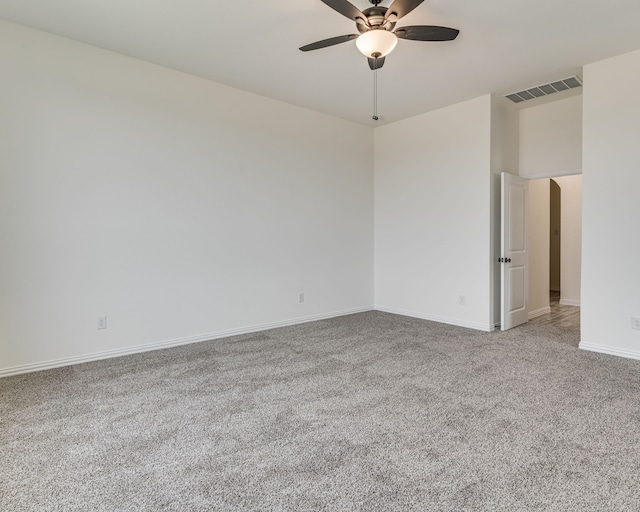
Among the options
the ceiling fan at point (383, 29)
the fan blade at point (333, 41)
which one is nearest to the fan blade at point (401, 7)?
the ceiling fan at point (383, 29)

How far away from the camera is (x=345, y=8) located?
231cm

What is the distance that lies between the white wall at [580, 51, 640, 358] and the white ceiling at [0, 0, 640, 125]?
30 centimetres

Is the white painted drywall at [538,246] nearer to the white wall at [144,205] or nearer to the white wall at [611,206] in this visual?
the white wall at [611,206]

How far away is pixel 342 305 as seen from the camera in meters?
5.54

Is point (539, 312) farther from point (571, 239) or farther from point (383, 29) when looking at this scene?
point (383, 29)

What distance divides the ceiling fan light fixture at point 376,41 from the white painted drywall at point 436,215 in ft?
8.33

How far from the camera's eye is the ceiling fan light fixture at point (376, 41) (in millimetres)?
2471

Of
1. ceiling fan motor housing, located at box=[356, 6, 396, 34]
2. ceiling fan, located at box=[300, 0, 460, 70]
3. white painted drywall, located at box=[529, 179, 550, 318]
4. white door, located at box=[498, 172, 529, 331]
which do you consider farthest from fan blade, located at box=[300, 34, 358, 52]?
white painted drywall, located at box=[529, 179, 550, 318]

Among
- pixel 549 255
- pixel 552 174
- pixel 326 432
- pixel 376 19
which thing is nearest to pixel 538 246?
pixel 549 255

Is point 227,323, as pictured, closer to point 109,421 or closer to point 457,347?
point 109,421

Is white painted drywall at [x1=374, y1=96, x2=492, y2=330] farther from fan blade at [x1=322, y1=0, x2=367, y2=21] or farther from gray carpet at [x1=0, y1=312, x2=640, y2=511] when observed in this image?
fan blade at [x1=322, y1=0, x2=367, y2=21]

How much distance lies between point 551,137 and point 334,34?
324 cm

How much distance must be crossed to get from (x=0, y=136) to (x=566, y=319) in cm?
677

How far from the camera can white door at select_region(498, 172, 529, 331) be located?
4.57 metres
